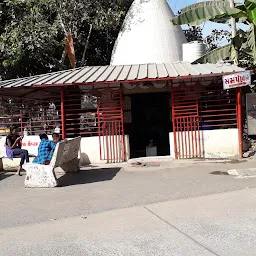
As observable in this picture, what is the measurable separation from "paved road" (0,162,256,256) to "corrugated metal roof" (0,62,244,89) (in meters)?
3.46

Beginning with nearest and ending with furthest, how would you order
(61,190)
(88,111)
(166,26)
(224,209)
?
(224,209) → (61,190) → (88,111) → (166,26)

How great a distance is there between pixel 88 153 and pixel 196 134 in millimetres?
3501

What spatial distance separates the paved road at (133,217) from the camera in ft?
14.3

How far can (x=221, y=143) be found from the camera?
11.6m

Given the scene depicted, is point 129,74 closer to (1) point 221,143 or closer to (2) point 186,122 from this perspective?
(2) point 186,122

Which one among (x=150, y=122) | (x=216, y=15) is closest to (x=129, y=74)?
(x=216, y=15)

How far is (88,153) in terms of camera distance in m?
11.8

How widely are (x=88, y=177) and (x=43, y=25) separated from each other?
1006 cm

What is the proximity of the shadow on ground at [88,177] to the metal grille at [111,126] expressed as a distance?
126 centimetres

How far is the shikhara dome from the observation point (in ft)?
50.4

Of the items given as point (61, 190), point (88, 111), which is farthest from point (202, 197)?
point (88, 111)

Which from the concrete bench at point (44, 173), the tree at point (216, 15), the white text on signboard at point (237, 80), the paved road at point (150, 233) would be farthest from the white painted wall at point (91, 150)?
the paved road at point (150, 233)

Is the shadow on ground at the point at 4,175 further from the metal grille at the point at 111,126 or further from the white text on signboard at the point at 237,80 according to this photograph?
the white text on signboard at the point at 237,80

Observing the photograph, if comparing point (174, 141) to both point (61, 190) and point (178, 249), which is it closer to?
point (61, 190)
